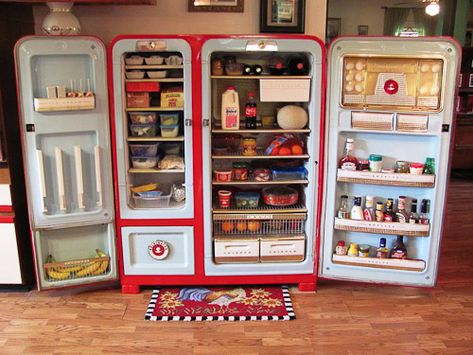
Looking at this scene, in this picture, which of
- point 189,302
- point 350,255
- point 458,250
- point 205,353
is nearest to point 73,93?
point 189,302

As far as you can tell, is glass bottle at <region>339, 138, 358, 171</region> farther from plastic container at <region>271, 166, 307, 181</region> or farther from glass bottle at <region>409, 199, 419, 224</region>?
glass bottle at <region>409, 199, 419, 224</region>

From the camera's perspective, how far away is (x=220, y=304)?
286 cm

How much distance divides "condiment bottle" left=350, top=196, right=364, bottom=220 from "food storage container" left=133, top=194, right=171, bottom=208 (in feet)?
3.93

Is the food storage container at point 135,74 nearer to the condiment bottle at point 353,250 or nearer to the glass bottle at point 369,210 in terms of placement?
the glass bottle at point 369,210

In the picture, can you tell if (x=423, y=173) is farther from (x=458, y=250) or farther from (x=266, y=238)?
(x=458, y=250)

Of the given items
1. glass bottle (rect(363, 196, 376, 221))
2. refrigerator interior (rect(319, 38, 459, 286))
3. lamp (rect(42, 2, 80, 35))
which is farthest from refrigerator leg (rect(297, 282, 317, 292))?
lamp (rect(42, 2, 80, 35))

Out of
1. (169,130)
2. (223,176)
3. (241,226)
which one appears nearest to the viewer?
(169,130)

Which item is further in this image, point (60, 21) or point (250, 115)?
point (250, 115)

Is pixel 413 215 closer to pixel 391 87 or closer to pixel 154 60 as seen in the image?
pixel 391 87

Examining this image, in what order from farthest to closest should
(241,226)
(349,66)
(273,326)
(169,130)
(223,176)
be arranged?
(241,226) < (223,176) < (169,130) < (349,66) < (273,326)

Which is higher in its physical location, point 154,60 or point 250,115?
point 154,60

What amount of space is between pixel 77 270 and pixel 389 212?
6.76ft

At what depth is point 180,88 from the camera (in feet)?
9.22

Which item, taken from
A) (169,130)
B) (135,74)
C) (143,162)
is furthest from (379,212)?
(135,74)
